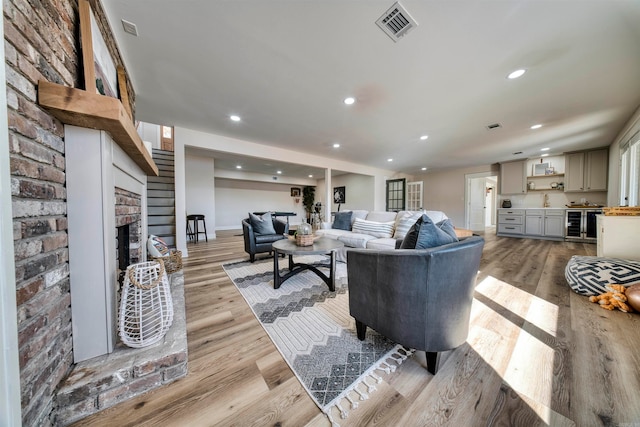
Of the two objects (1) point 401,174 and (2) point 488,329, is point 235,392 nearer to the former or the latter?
(2) point 488,329

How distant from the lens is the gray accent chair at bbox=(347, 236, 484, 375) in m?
1.07

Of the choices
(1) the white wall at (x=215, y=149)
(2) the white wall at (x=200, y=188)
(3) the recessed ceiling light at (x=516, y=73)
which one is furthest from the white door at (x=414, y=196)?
(2) the white wall at (x=200, y=188)

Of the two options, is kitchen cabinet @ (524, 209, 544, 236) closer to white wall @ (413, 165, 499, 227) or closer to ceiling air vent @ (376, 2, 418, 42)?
white wall @ (413, 165, 499, 227)

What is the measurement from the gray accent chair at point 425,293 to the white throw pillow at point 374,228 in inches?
83.6

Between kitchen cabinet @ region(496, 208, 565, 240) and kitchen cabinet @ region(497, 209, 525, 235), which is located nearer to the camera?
kitchen cabinet @ region(496, 208, 565, 240)

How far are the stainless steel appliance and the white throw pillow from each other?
529cm

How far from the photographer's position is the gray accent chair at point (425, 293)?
1.07 meters

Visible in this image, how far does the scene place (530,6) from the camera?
141 cm

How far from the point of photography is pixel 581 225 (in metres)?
4.99

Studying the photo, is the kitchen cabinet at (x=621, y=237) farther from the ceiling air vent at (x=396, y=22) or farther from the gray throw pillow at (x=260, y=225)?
the gray throw pillow at (x=260, y=225)

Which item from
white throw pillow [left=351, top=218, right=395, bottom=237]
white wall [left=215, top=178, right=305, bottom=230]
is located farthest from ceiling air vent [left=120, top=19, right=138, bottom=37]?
white wall [left=215, top=178, right=305, bottom=230]

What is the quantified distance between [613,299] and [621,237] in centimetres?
126

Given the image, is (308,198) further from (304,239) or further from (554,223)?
(554,223)

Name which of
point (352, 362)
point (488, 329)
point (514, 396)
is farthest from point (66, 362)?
point (488, 329)
